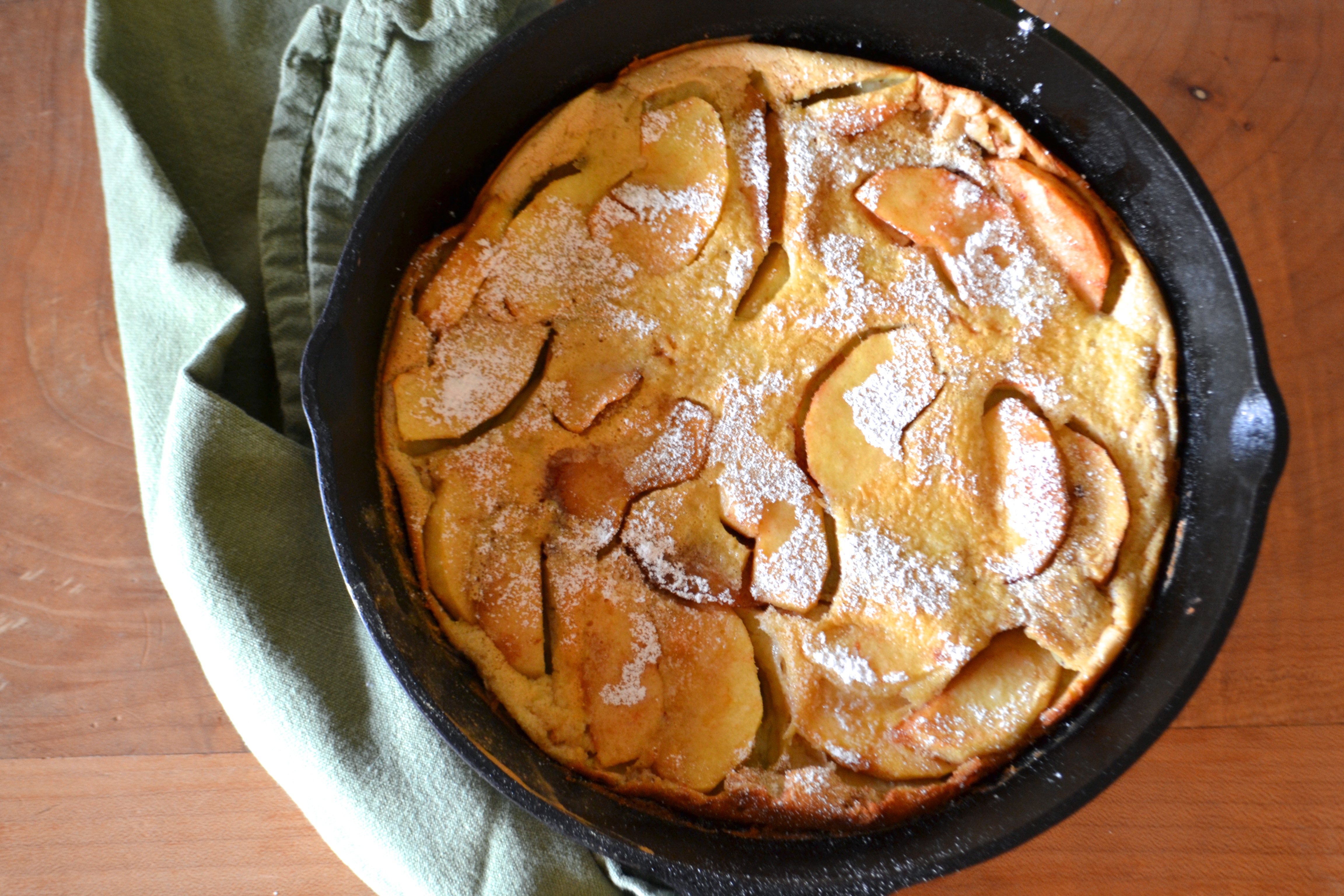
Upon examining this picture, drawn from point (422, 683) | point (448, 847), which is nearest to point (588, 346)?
point (422, 683)

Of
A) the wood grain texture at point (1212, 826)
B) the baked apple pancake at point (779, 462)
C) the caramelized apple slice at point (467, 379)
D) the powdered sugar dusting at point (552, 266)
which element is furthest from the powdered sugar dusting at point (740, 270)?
the wood grain texture at point (1212, 826)

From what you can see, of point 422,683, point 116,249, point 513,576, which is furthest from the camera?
point 116,249

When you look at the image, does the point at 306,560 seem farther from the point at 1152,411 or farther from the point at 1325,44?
the point at 1325,44

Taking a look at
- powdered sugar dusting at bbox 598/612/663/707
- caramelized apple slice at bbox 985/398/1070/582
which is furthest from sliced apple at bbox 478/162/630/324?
caramelized apple slice at bbox 985/398/1070/582

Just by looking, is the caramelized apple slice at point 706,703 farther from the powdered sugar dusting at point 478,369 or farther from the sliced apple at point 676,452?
the powdered sugar dusting at point 478,369

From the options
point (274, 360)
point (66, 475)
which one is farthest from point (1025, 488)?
point (66, 475)

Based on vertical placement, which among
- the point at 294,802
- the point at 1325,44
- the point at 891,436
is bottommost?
the point at 294,802
